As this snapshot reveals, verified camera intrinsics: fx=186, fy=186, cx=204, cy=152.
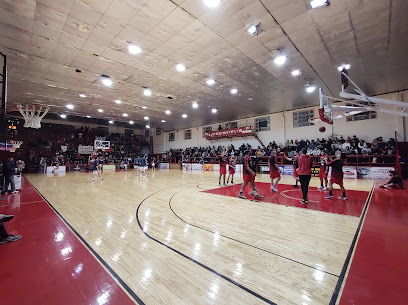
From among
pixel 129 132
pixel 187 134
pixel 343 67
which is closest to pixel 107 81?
pixel 343 67

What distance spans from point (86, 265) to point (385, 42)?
11.2m

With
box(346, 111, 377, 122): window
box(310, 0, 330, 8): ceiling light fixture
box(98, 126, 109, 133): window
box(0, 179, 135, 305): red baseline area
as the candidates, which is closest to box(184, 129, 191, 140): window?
box(98, 126, 109, 133): window

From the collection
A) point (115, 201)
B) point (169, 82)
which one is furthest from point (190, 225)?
point (169, 82)

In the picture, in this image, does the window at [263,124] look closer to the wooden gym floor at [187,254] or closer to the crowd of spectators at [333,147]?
the crowd of spectators at [333,147]

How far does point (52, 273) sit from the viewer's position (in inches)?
97.3

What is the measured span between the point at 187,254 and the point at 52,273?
180cm

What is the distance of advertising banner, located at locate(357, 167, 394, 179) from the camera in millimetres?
11328

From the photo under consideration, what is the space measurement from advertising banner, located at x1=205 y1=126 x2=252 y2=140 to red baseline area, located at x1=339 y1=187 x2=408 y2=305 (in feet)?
49.8

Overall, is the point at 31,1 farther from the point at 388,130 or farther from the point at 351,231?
the point at 388,130

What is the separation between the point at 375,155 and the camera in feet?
38.0

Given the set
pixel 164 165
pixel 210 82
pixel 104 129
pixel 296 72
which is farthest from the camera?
pixel 104 129

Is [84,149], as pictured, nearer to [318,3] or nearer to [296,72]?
[296,72]

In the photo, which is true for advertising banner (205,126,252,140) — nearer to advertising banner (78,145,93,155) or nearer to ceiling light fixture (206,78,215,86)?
ceiling light fixture (206,78,215,86)

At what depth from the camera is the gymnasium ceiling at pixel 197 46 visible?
18.0 feet
